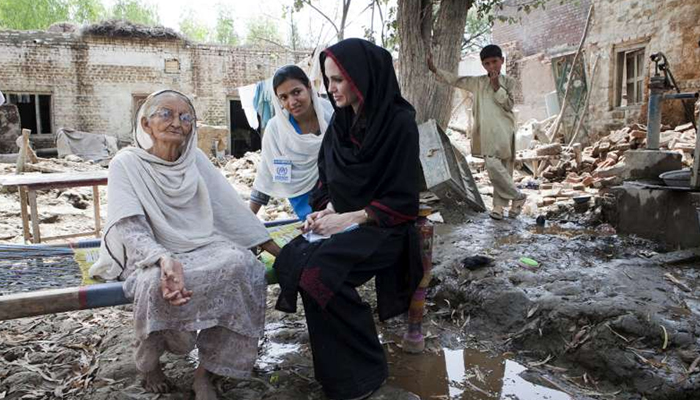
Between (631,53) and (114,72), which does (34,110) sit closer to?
(114,72)

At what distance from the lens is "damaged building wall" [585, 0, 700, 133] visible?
9023mm

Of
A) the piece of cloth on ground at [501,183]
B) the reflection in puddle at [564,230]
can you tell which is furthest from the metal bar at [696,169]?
the piece of cloth on ground at [501,183]

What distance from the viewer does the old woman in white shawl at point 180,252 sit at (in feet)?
6.73

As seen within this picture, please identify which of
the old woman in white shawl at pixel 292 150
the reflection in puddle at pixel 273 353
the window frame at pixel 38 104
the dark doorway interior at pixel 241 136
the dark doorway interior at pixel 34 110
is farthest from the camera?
the dark doorway interior at pixel 241 136

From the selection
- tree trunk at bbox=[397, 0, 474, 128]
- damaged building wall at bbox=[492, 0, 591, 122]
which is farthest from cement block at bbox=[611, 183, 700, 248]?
damaged building wall at bbox=[492, 0, 591, 122]

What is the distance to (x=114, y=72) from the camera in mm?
17328

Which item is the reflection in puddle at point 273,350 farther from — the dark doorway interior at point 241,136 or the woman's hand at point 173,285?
the dark doorway interior at point 241,136

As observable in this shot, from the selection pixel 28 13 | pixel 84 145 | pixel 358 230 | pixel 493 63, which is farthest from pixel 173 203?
pixel 28 13

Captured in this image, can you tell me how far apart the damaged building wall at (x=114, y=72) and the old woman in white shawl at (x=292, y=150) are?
14996 millimetres

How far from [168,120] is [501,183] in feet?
14.2

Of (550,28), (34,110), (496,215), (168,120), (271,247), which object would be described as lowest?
(496,215)

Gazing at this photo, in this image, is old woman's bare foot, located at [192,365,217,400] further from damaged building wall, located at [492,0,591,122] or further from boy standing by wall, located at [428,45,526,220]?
damaged building wall, located at [492,0,591,122]

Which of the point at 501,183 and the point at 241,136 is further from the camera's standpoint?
the point at 241,136

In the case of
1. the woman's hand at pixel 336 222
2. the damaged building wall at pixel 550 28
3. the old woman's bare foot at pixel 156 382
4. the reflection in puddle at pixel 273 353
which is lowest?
the reflection in puddle at pixel 273 353
